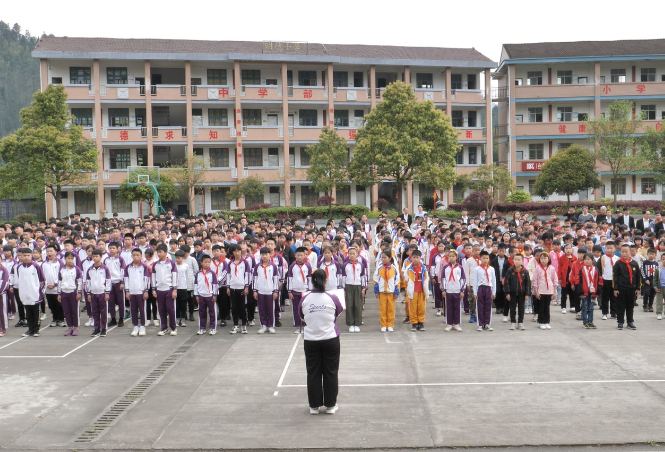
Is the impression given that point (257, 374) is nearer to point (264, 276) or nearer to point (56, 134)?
point (264, 276)

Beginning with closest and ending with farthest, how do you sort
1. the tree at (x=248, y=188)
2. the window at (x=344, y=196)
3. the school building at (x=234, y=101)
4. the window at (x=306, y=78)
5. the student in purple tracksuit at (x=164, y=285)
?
the student in purple tracksuit at (x=164, y=285) < the tree at (x=248, y=188) < the school building at (x=234, y=101) < the window at (x=306, y=78) < the window at (x=344, y=196)

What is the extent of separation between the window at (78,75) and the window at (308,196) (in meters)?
16.1

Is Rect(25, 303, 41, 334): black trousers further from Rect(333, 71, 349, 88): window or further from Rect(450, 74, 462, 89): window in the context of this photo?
Rect(450, 74, 462, 89): window

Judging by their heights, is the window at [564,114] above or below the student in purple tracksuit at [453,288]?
above

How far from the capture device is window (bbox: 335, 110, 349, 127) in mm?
45406

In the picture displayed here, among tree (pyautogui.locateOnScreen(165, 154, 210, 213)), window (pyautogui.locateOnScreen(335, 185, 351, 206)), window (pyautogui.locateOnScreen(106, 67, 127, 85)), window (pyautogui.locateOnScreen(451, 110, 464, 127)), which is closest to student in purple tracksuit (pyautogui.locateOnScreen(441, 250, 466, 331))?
tree (pyautogui.locateOnScreen(165, 154, 210, 213))

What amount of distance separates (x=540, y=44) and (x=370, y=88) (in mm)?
14148

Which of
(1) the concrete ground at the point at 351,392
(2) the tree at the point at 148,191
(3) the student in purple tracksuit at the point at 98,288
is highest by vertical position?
(2) the tree at the point at 148,191

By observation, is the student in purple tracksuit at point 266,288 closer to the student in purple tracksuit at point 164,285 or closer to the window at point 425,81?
the student in purple tracksuit at point 164,285

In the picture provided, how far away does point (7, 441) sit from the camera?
22.8ft

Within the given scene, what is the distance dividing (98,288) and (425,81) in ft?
124

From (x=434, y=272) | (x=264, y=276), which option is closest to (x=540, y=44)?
(x=434, y=272)

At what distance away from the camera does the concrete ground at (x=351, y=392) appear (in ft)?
22.7

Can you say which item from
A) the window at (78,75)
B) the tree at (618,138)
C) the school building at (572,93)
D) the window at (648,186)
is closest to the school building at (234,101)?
the window at (78,75)
